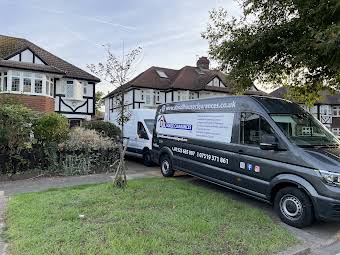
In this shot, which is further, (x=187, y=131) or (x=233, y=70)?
(x=233, y=70)

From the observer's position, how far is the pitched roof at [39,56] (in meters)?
20.6

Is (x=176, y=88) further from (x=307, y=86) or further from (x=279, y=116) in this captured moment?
(x=279, y=116)

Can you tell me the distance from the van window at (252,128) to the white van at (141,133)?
6711mm

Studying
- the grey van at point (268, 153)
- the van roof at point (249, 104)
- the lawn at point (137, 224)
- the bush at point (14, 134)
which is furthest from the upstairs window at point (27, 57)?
the van roof at point (249, 104)

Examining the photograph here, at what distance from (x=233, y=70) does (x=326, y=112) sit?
40.3 meters

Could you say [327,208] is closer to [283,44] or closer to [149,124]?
[283,44]

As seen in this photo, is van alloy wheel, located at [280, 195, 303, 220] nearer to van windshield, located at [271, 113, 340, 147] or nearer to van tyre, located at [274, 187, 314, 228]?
van tyre, located at [274, 187, 314, 228]

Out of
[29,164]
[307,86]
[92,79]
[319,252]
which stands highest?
[92,79]

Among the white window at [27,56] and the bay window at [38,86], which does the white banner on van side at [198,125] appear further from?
the white window at [27,56]

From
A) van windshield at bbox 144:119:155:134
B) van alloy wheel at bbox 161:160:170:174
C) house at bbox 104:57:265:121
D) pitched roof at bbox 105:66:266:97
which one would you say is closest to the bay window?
van windshield at bbox 144:119:155:134

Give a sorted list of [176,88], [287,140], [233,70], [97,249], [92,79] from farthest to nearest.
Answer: [176,88] < [92,79] < [233,70] < [287,140] < [97,249]

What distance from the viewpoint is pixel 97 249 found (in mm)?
4445

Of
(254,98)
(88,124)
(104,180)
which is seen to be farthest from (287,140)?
(88,124)

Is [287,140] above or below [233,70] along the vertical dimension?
below
